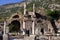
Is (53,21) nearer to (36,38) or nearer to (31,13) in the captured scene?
(31,13)

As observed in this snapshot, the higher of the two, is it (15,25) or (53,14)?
(53,14)

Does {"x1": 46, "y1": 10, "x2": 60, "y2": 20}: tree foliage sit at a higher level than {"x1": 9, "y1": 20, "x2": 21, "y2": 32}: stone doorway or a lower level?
higher

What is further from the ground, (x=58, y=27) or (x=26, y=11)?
(x=26, y=11)

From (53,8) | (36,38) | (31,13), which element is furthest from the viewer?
(53,8)

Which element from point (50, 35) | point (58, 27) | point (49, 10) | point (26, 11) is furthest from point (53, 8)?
point (50, 35)

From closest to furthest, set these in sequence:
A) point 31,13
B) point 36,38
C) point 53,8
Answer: point 36,38, point 31,13, point 53,8

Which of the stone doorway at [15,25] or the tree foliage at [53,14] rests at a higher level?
the tree foliage at [53,14]

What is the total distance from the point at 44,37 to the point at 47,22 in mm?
11111

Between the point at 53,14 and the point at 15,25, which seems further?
the point at 53,14

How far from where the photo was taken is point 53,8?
2117 inches

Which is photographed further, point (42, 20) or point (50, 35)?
→ point (42, 20)

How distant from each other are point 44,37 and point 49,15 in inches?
573

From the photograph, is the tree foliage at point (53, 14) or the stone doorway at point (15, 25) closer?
the stone doorway at point (15, 25)

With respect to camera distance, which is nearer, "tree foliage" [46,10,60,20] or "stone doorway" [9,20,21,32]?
"stone doorway" [9,20,21,32]
